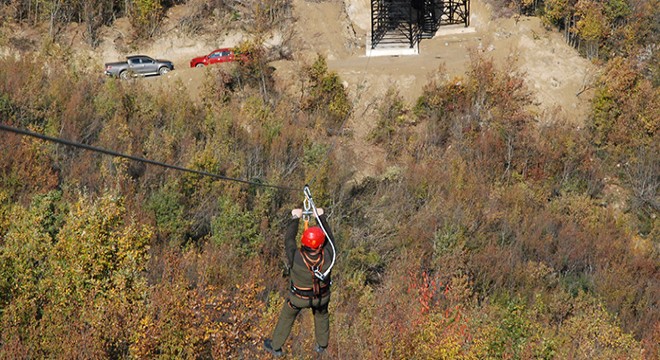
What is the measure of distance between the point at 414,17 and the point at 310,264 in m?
40.9

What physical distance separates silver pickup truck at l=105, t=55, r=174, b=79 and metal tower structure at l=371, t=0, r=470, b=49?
1479 centimetres

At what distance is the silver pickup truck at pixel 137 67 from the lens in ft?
128

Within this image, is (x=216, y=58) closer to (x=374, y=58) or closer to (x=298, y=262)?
(x=374, y=58)

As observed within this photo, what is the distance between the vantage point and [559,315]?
1228 inches

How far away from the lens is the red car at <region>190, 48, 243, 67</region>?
4109 cm

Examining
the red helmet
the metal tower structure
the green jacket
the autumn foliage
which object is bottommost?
the autumn foliage

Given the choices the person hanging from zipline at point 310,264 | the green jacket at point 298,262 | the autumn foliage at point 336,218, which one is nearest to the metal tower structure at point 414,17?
the autumn foliage at point 336,218

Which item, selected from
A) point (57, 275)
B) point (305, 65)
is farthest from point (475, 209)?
point (57, 275)

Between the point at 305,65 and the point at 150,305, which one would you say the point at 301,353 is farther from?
the point at 305,65

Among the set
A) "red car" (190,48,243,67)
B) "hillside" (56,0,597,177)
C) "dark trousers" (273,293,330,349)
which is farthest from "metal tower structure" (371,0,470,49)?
"dark trousers" (273,293,330,349)

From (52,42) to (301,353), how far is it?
2922cm

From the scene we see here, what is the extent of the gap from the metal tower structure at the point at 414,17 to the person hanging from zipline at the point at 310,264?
38.1 metres

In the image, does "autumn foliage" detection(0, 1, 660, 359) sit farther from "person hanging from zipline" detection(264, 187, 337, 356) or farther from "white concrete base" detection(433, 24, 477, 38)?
"person hanging from zipline" detection(264, 187, 337, 356)

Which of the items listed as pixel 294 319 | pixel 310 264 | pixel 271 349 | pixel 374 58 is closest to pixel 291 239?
pixel 310 264
